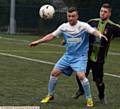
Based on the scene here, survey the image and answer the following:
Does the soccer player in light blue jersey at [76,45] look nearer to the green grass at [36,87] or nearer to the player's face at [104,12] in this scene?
the player's face at [104,12]

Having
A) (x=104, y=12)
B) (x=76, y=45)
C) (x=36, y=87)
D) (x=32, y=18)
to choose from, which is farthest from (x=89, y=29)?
(x=32, y=18)

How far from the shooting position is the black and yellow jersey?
1112cm

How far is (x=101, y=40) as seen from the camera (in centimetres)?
1113

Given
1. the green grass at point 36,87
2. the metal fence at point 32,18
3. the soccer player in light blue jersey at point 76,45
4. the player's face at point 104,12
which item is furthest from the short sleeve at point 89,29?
the metal fence at point 32,18

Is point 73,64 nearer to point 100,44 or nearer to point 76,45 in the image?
point 76,45

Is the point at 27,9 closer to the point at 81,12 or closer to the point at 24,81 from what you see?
the point at 81,12

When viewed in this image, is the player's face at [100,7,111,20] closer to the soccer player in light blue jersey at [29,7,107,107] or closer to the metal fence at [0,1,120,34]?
the soccer player in light blue jersey at [29,7,107,107]

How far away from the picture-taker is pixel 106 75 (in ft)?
55.4

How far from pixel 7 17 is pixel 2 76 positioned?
35377 mm

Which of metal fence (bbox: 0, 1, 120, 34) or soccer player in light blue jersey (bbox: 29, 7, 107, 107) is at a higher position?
metal fence (bbox: 0, 1, 120, 34)

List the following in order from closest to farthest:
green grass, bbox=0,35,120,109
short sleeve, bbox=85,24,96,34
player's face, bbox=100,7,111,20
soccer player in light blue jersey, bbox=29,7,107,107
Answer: short sleeve, bbox=85,24,96,34 < soccer player in light blue jersey, bbox=29,7,107,107 < player's face, bbox=100,7,111,20 < green grass, bbox=0,35,120,109

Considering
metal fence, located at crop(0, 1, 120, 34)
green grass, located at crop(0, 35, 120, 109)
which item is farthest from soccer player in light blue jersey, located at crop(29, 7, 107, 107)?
metal fence, located at crop(0, 1, 120, 34)

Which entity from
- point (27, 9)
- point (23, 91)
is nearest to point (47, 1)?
point (27, 9)

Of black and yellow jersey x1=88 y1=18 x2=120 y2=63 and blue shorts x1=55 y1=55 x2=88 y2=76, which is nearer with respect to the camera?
blue shorts x1=55 y1=55 x2=88 y2=76
